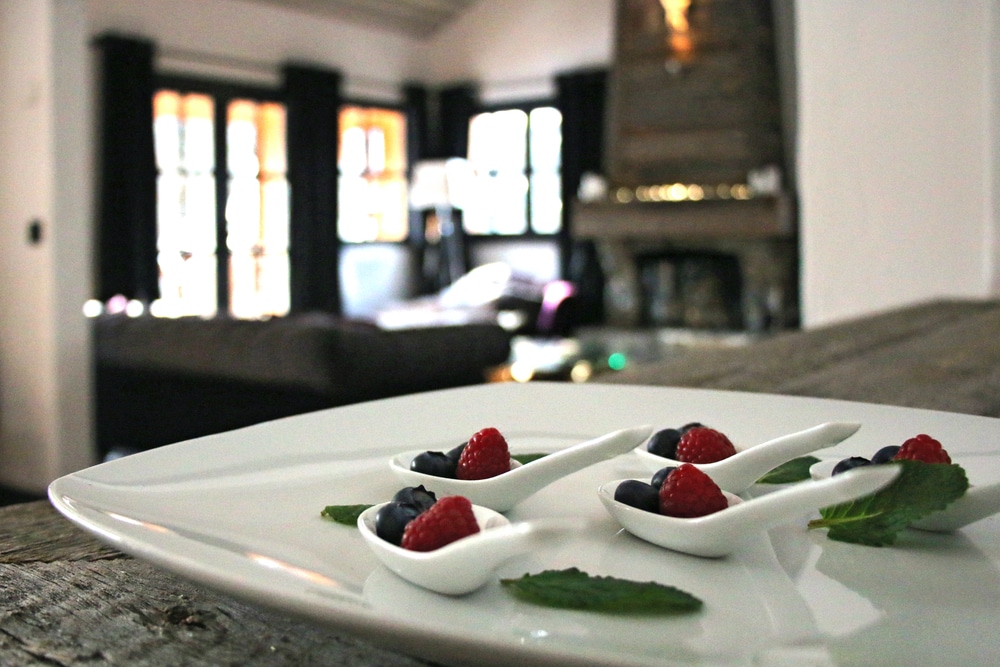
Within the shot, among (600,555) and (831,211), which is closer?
(600,555)

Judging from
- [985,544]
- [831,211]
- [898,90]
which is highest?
[898,90]

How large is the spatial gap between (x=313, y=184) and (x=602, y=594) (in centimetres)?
759

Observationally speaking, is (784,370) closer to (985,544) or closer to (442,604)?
(985,544)

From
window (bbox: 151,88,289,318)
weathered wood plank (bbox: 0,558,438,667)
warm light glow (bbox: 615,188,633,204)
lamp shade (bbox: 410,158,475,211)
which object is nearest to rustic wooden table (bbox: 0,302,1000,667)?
weathered wood plank (bbox: 0,558,438,667)

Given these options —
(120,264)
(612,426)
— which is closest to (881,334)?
(612,426)

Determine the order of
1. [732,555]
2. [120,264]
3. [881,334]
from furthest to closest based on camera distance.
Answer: [120,264] → [881,334] → [732,555]

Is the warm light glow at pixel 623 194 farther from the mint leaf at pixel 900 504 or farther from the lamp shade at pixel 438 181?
the mint leaf at pixel 900 504

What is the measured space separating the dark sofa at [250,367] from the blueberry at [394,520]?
89.7 inches

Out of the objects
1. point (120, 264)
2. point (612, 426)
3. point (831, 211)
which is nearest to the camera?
point (612, 426)

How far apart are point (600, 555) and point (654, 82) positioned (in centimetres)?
717

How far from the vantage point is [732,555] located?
1.45ft

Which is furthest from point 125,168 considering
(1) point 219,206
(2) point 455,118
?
(2) point 455,118

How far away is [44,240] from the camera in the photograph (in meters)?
3.36

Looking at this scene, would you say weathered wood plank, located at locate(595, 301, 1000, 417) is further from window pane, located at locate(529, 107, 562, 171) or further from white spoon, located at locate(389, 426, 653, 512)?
window pane, located at locate(529, 107, 562, 171)
